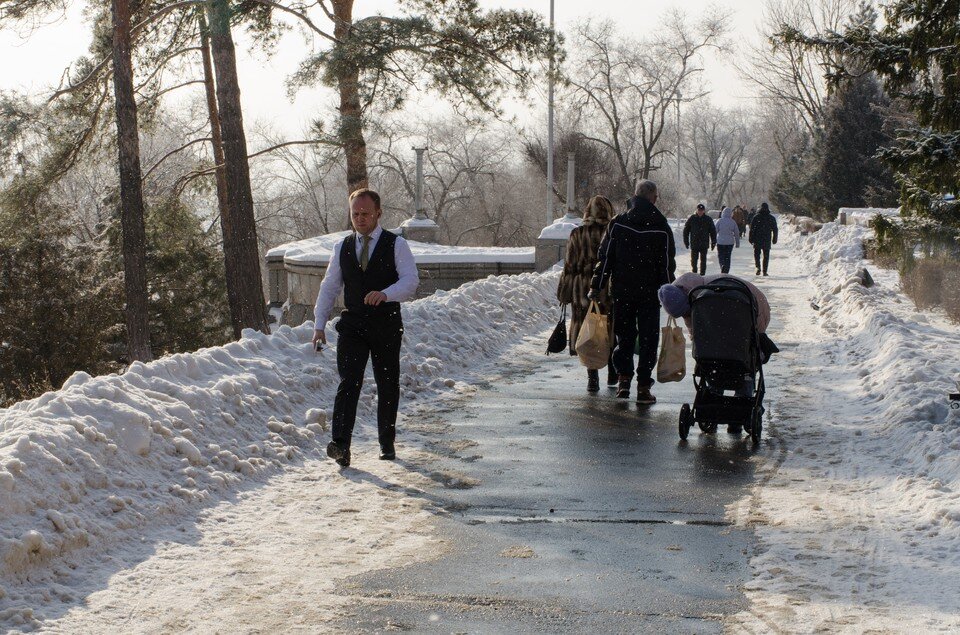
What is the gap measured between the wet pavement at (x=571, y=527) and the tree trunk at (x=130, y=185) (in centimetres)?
1207

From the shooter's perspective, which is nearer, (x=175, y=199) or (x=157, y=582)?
(x=157, y=582)

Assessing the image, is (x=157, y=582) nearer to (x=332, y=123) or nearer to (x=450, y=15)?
(x=332, y=123)

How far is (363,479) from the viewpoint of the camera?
7059mm

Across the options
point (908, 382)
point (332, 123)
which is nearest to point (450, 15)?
point (332, 123)

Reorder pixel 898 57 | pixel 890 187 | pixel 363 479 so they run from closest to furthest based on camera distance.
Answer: pixel 363 479
pixel 898 57
pixel 890 187

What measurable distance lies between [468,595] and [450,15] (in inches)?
685

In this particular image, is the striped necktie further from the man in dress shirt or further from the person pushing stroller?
the person pushing stroller

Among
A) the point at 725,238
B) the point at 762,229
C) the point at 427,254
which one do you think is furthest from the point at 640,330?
the point at 762,229

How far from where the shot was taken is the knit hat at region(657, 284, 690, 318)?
27.2 ft

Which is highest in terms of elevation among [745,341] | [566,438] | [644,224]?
[644,224]

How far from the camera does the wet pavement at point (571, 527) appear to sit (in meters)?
4.67

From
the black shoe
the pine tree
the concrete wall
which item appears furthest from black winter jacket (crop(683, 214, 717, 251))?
the black shoe

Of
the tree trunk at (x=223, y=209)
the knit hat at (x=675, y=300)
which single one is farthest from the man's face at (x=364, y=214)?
the tree trunk at (x=223, y=209)

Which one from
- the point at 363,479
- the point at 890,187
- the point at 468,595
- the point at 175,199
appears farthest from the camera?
the point at 890,187
